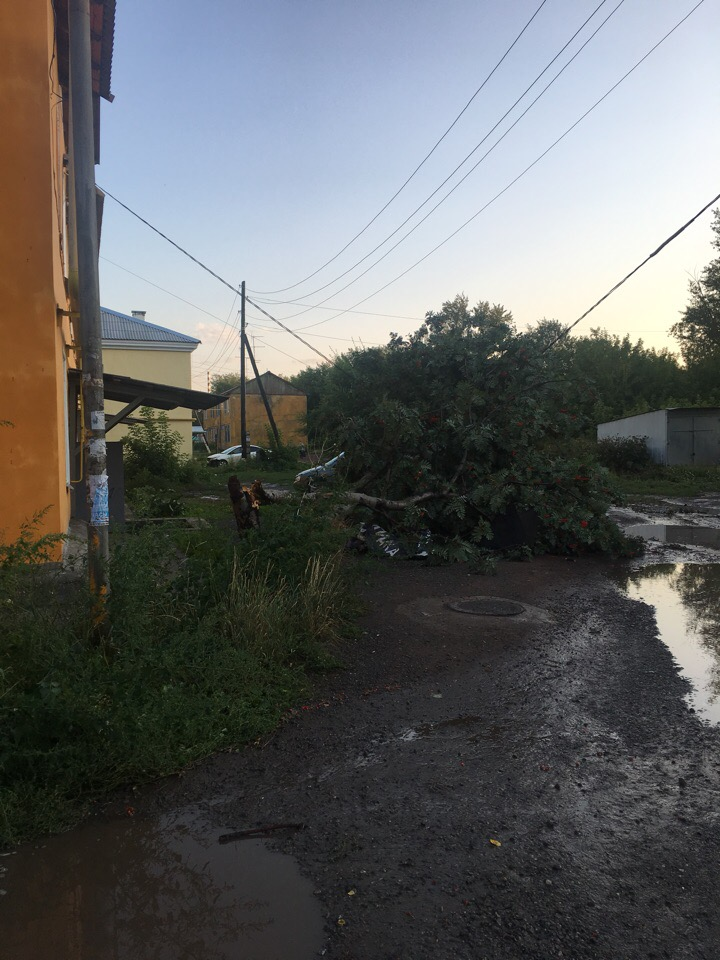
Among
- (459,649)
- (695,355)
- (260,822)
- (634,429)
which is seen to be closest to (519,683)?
(459,649)

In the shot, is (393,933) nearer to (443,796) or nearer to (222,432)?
(443,796)

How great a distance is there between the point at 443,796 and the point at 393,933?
3.69 feet

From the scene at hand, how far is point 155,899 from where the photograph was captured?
308 cm

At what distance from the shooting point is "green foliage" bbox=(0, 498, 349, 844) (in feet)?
12.7

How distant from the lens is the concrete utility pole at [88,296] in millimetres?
5102

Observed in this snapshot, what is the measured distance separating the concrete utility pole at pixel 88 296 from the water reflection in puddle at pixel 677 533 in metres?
10.1

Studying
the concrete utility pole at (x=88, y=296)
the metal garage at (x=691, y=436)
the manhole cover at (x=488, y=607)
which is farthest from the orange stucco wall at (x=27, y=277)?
the metal garage at (x=691, y=436)

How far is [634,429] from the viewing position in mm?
34688

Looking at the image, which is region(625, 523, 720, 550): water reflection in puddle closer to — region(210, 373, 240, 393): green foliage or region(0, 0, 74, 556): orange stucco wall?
region(0, 0, 74, 556): orange stucco wall

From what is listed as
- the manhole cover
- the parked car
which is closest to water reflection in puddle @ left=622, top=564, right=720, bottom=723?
the manhole cover

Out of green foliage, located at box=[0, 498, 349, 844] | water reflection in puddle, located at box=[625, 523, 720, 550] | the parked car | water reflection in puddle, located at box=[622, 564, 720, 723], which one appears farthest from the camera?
the parked car

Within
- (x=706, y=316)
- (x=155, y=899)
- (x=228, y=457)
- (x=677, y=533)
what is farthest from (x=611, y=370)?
(x=155, y=899)

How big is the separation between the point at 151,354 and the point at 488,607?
24268 millimetres

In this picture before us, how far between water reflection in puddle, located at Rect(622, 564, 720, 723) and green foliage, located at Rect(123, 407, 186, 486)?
54.0ft
